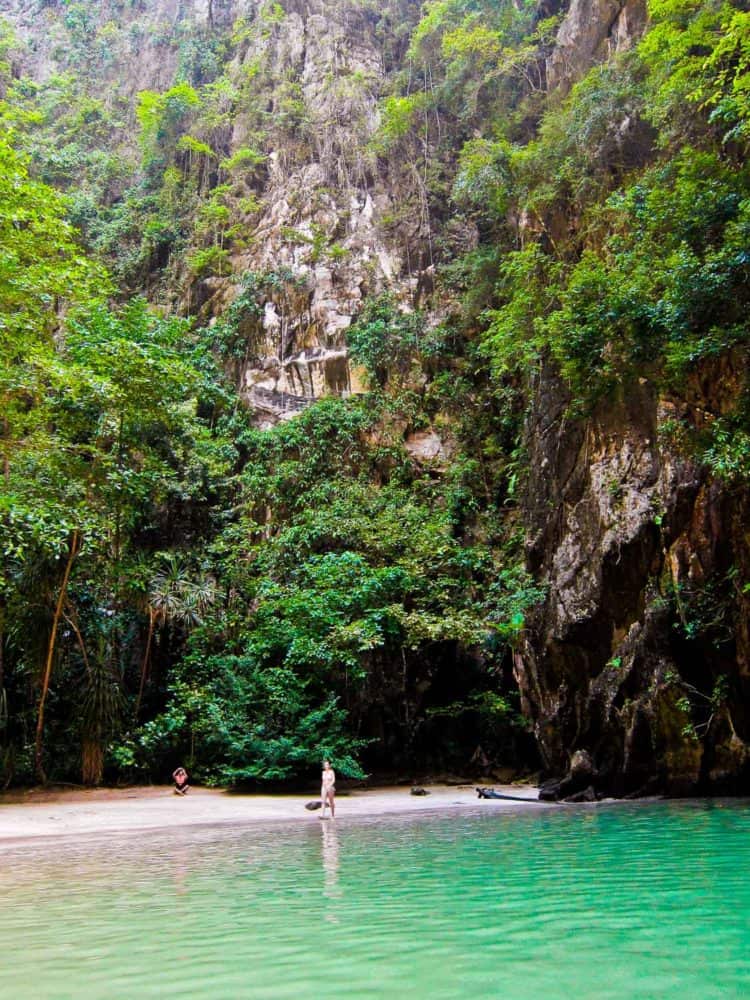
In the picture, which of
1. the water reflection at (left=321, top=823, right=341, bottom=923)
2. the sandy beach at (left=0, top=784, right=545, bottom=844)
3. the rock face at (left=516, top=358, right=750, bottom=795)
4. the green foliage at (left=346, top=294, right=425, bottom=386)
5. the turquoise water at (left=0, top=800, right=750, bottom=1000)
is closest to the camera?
the turquoise water at (left=0, top=800, right=750, bottom=1000)

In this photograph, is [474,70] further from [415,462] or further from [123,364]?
[123,364]

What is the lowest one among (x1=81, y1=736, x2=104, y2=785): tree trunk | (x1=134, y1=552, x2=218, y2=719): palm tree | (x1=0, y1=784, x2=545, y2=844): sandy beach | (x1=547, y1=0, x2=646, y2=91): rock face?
(x1=0, y1=784, x2=545, y2=844): sandy beach

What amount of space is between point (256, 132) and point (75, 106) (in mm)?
11319

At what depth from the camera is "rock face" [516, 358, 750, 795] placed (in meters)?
12.3

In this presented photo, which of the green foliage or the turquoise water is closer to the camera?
the turquoise water

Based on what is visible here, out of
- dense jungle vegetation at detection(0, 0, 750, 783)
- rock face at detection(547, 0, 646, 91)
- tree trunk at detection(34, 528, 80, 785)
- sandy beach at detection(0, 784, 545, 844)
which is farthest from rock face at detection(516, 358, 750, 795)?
rock face at detection(547, 0, 646, 91)

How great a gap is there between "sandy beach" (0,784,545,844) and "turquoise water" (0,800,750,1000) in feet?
12.9

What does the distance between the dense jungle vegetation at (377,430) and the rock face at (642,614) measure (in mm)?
882

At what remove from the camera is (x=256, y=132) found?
32.5 m

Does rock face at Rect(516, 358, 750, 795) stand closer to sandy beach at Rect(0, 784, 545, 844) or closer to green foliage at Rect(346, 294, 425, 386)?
sandy beach at Rect(0, 784, 545, 844)

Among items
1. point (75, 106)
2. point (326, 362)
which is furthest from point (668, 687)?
point (75, 106)

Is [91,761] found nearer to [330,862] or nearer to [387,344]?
[330,862]

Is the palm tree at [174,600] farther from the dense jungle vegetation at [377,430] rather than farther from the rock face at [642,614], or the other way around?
the rock face at [642,614]

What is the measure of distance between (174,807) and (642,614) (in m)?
9.60
